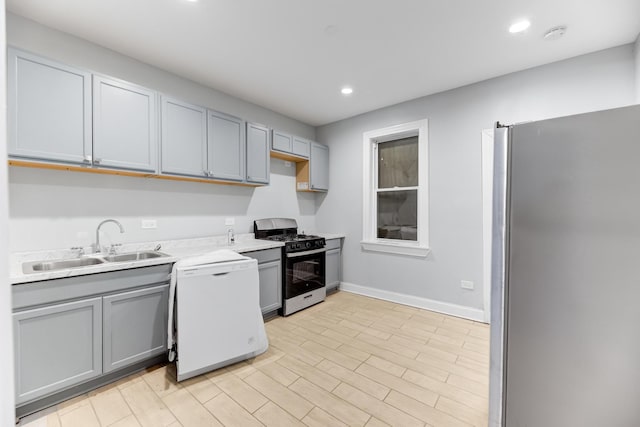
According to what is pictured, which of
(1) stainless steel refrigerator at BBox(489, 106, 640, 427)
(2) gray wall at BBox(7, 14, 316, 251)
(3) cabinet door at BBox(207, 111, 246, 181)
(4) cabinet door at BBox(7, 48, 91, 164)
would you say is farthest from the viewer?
(3) cabinet door at BBox(207, 111, 246, 181)

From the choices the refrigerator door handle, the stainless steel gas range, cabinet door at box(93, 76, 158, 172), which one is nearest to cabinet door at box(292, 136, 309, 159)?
the stainless steel gas range

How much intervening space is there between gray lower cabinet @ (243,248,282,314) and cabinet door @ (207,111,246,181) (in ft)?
3.11

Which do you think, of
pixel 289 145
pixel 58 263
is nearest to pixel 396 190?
pixel 289 145

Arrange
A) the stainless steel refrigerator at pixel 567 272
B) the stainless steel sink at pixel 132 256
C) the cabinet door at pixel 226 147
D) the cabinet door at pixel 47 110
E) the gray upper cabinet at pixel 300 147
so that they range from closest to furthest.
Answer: the stainless steel refrigerator at pixel 567 272, the cabinet door at pixel 47 110, the stainless steel sink at pixel 132 256, the cabinet door at pixel 226 147, the gray upper cabinet at pixel 300 147

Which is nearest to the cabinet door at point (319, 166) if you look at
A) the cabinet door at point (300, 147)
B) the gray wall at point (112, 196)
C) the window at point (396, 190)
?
the cabinet door at point (300, 147)

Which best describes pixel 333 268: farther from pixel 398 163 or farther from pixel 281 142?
pixel 281 142

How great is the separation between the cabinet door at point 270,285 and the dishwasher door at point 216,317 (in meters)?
0.62

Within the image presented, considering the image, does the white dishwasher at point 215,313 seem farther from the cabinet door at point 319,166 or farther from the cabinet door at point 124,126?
the cabinet door at point 319,166

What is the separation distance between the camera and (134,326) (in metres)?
2.02

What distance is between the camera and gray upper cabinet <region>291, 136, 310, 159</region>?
3.86 meters

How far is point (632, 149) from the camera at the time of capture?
875 mm

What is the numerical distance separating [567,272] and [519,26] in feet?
7.02

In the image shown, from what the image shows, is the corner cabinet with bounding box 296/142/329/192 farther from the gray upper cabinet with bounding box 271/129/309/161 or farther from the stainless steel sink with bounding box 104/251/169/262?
the stainless steel sink with bounding box 104/251/169/262

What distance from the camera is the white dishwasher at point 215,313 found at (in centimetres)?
199
